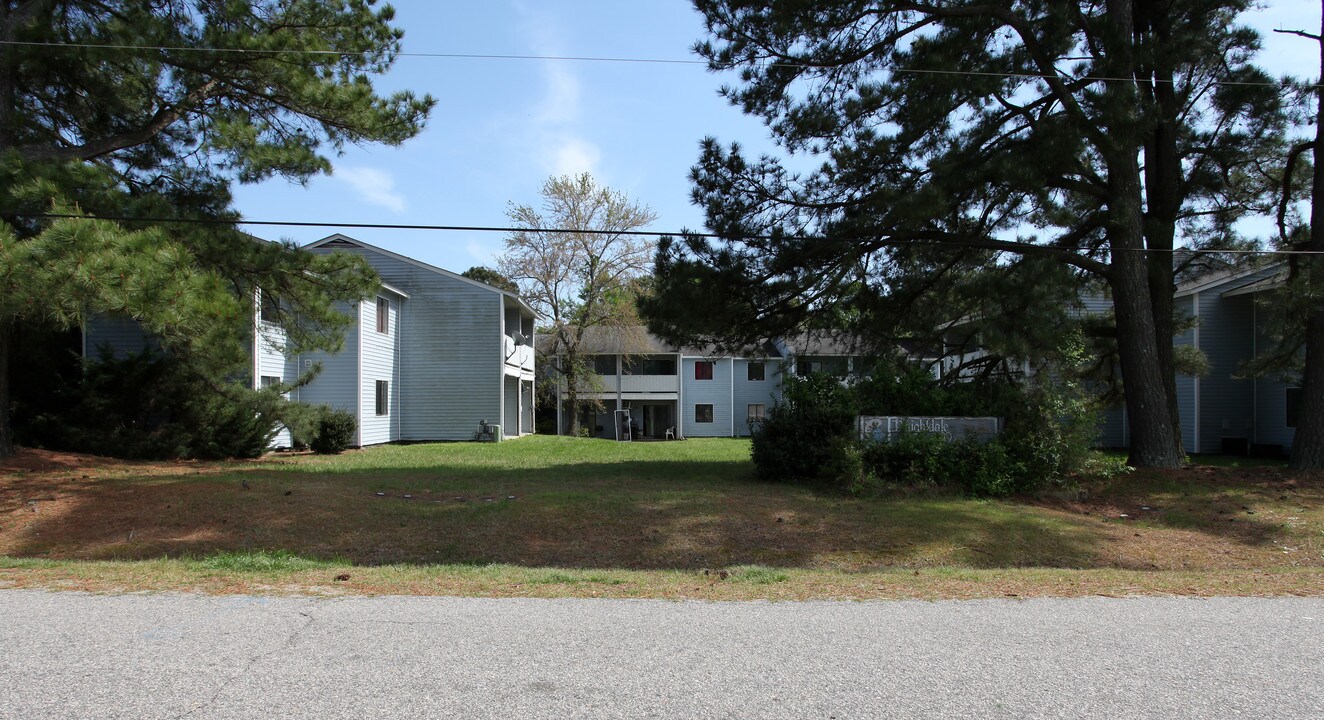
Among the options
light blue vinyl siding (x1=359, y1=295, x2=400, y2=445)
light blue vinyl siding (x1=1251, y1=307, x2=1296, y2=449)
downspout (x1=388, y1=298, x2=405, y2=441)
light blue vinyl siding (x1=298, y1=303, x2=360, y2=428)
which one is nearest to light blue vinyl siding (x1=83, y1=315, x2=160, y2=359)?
light blue vinyl siding (x1=298, y1=303, x2=360, y2=428)

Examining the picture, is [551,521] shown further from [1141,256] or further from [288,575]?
[1141,256]

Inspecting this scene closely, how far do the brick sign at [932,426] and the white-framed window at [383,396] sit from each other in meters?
18.8

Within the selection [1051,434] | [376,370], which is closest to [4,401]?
[376,370]

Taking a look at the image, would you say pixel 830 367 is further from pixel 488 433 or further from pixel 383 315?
pixel 383 315

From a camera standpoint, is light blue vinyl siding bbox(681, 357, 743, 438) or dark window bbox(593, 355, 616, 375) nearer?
dark window bbox(593, 355, 616, 375)

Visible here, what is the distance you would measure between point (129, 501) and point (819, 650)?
33.8 ft

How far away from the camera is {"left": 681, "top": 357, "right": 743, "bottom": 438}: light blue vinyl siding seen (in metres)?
46.2

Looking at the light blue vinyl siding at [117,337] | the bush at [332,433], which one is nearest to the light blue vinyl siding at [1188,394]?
the bush at [332,433]

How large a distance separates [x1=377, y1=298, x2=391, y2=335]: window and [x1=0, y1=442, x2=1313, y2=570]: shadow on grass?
14.3 meters

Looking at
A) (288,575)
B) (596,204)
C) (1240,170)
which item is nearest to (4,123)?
(288,575)

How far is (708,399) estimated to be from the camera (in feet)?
152

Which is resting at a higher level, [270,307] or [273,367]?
[270,307]

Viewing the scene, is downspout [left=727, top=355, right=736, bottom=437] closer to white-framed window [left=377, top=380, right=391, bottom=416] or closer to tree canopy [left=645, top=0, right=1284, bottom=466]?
white-framed window [left=377, top=380, right=391, bottom=416]

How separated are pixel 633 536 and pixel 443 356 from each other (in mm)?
20885
